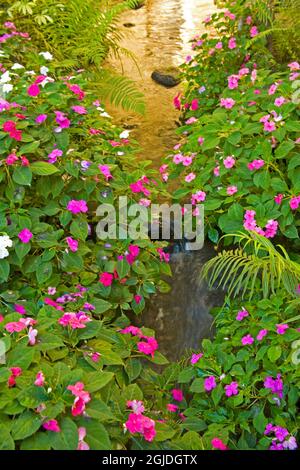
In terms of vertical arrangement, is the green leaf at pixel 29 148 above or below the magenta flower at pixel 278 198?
above

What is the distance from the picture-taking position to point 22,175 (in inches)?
90.7

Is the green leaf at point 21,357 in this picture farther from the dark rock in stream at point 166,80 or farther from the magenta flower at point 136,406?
the dark rock in stream at point 166,80

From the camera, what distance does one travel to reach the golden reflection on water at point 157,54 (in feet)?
13.4

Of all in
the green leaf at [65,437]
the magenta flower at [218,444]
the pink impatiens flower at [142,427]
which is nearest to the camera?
the green leaf at [65,437]

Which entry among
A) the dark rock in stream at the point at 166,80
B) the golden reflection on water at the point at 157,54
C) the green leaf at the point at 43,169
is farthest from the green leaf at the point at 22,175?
the dark rock in stream at the point at 166,80

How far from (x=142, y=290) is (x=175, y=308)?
1.25ft

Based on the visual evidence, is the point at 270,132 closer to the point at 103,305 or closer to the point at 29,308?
the point at 103,305

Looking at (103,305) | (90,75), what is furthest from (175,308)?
(90,75)

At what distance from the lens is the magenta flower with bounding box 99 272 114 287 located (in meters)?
2.43

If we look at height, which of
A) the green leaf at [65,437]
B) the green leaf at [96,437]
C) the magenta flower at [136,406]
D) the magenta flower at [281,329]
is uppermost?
the green leaf at [65,437]

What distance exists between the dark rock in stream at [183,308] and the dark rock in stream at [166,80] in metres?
2.22

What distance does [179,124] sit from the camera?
13.7 feet

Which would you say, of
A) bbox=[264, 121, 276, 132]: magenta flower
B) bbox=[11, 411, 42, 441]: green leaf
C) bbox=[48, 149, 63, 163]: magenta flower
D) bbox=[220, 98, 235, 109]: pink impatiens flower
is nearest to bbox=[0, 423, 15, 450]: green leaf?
bbox=[11, 411, 42, 441]: green leaf

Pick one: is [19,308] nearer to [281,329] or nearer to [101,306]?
[101,306]
